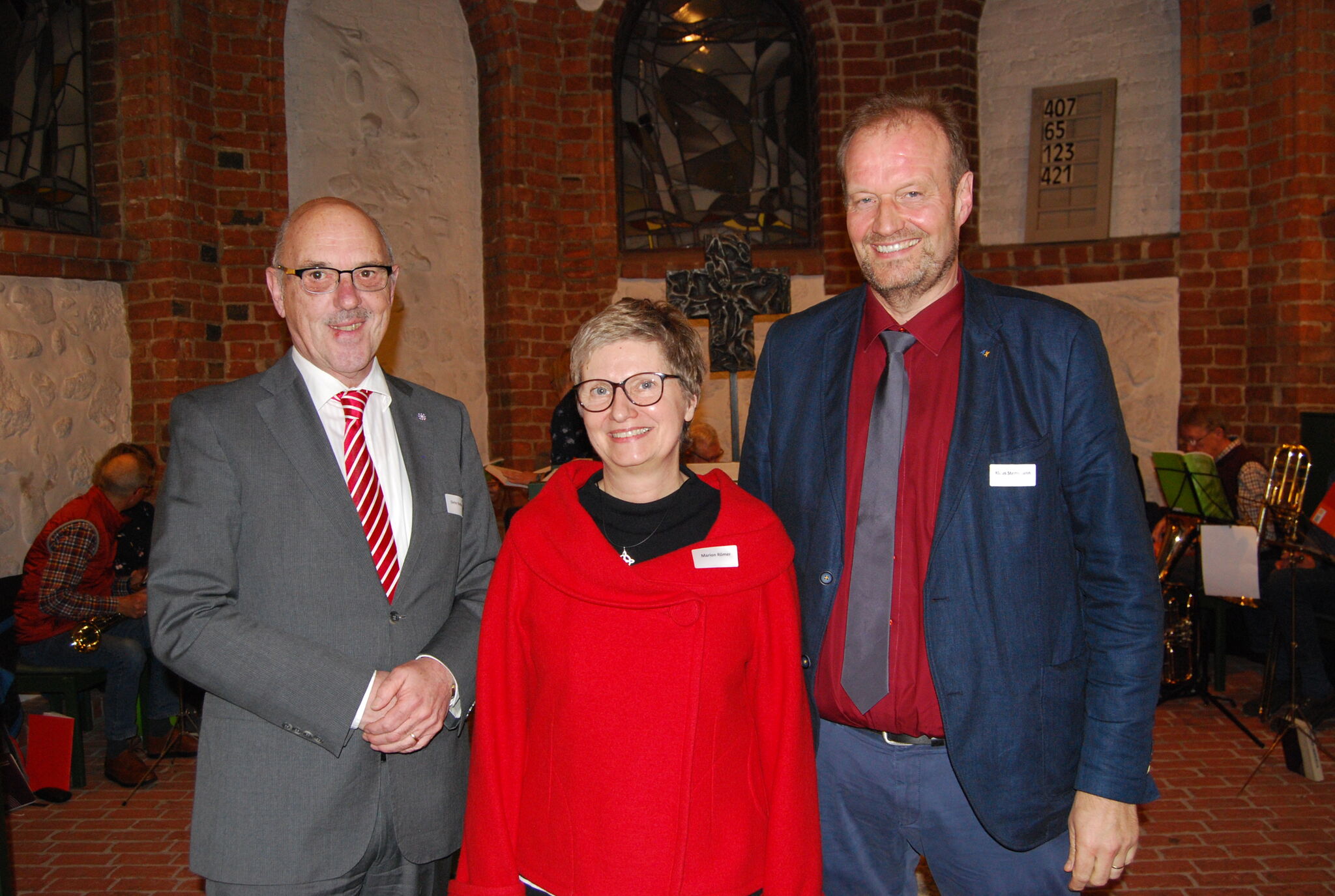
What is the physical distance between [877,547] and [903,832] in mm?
619

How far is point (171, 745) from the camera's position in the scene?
5.45 meters

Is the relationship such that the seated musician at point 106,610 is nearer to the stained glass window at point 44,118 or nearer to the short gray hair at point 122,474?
the short gray hair at point 122,474

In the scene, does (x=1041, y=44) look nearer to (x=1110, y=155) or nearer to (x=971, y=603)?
(x=1110, y=155)

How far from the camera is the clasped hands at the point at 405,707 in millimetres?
1994

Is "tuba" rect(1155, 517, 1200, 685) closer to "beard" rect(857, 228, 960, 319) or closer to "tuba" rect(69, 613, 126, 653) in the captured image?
"beard" rect(857, 228, 960, 319)

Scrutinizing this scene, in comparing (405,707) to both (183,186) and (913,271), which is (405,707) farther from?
(183,186)

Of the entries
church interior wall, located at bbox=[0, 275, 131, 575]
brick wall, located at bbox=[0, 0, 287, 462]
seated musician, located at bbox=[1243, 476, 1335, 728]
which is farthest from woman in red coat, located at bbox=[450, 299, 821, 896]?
church interior wall, located at bbox=[0, 275, 131, 575]

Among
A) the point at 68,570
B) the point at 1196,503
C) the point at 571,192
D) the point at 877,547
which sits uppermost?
the point at 571,192

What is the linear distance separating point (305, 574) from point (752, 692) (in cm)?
96

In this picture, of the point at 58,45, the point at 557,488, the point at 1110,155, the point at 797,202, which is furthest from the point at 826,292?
the point at 557,488

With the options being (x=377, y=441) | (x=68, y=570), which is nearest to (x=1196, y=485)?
(x=377, y=441)

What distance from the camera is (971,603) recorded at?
6.53 feet

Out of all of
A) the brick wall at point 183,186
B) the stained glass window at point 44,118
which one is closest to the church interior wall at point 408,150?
the brick wall at point 183,186

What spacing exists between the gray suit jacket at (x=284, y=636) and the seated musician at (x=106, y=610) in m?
3.65
